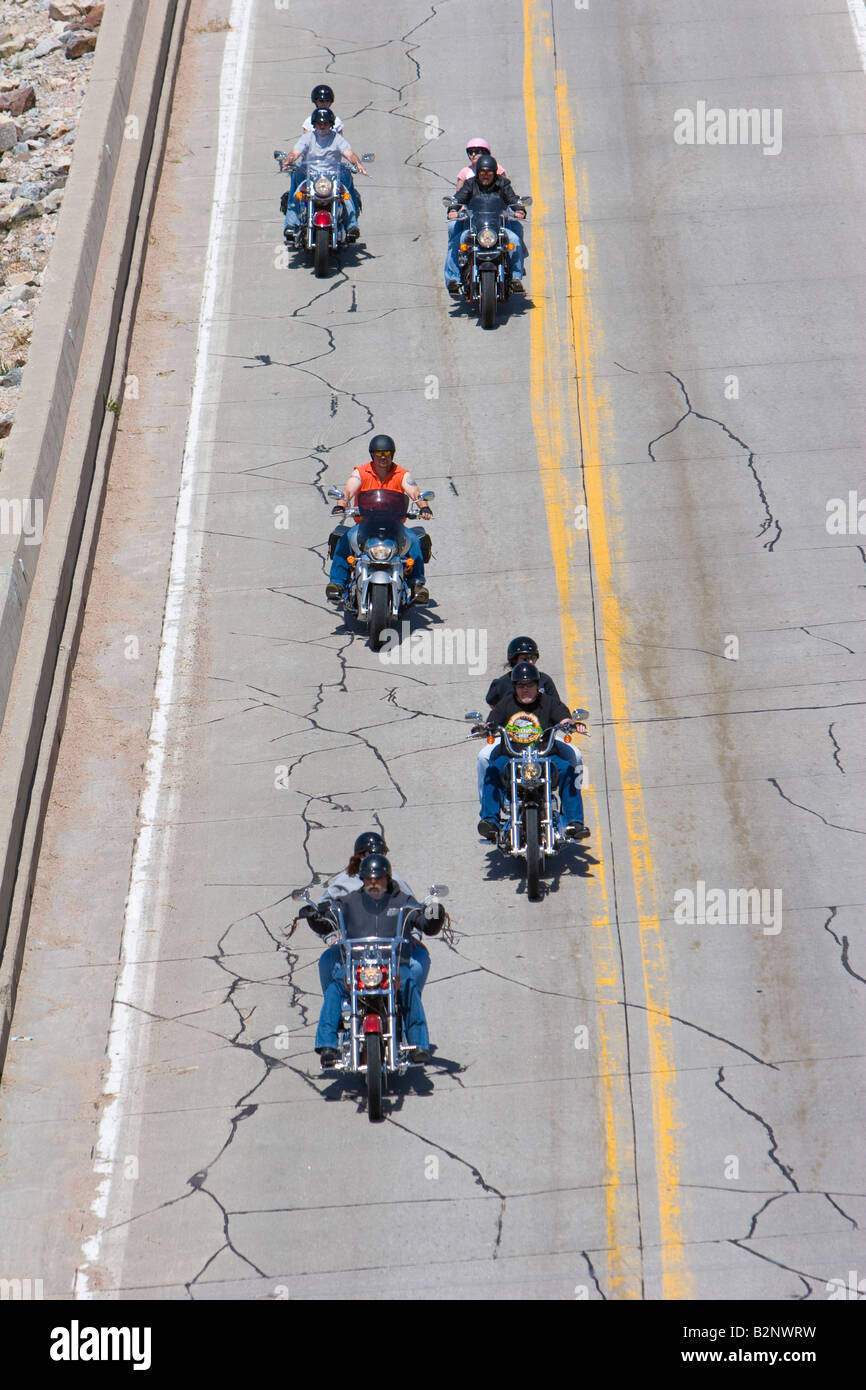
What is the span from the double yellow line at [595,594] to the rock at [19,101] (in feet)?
23.1

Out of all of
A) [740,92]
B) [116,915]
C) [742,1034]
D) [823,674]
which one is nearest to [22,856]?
[116,915]

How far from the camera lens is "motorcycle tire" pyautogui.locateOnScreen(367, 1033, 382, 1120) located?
11875 millimetres

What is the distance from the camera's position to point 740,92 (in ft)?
88.1

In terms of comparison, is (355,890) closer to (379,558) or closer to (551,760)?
(551,760)

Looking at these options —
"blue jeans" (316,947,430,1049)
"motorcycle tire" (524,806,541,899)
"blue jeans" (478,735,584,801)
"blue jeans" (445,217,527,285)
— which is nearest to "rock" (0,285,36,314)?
"blue jeans" (445,217,527,285)

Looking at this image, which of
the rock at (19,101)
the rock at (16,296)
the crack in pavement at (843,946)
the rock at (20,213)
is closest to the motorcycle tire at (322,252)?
the rock at (16,296)

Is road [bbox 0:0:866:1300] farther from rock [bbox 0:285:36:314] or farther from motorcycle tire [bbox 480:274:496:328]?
rock [bbox 0:285:36:314]

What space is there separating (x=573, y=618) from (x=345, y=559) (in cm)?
207

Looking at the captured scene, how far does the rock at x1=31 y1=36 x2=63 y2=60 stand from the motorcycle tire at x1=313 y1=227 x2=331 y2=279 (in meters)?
8.55

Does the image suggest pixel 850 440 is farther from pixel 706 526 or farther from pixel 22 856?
pixel 22 856

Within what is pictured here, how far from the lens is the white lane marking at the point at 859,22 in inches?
1091

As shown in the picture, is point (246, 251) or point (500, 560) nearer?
point (500, 560)

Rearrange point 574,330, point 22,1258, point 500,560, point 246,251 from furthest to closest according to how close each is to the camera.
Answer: point 246,251 < point 574,330 < point 500,560 < point 22,1258

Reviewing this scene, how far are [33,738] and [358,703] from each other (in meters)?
2.77
